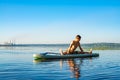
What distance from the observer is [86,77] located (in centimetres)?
1542

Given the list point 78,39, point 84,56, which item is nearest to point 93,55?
point 84,56

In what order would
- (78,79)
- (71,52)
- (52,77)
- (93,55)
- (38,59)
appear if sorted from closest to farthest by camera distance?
(78,79), (52,77), (38,59), (71,52), (93,55)

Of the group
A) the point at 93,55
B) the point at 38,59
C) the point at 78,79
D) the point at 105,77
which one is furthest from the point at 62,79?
the point at 93,55

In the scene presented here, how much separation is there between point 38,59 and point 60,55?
8.56 feet

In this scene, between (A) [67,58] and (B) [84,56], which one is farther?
(B) [84,56]

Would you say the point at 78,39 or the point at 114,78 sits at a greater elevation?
the point at 78,39

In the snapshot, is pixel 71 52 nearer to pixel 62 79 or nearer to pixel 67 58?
pixel 67 58

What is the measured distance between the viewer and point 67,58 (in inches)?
1203

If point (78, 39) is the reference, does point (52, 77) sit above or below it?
below

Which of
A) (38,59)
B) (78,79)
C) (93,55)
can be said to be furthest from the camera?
(93,55)

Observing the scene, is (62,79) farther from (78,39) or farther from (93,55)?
(93,55)

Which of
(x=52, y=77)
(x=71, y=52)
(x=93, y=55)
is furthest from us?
(x=93, y=55)

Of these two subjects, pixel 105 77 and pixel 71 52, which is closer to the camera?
pixel 105 77

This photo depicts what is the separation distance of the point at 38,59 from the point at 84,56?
5983 millimetres
